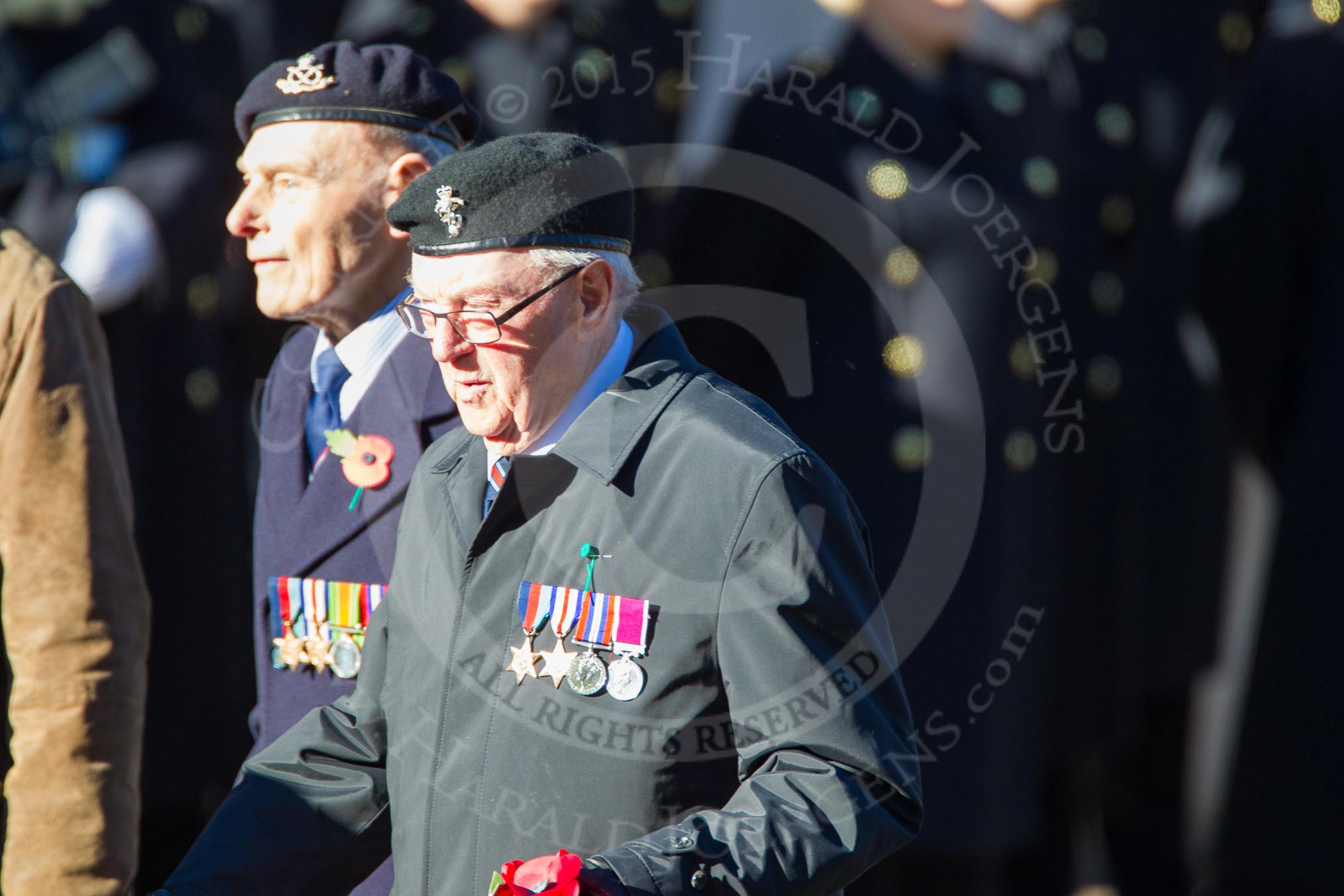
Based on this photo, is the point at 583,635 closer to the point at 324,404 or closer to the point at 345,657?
the point at 345,657

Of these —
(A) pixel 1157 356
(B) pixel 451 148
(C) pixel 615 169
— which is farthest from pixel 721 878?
(A) pixel 1157 356

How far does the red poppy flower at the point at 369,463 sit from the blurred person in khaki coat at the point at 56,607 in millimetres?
333

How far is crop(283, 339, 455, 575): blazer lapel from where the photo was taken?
227 cm

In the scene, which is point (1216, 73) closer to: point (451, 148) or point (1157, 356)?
point (1157, 356)

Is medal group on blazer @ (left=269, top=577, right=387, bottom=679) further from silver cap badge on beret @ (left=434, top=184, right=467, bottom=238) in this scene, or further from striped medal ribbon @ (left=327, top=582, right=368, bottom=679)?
silver cap badge on beret @ (left=434, top=184, right=467, bottom=238)

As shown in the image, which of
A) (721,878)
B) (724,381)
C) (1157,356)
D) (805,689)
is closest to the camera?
(721,878)

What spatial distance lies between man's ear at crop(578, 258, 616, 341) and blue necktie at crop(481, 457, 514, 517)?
0.18 meters

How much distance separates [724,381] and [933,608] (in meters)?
1.14

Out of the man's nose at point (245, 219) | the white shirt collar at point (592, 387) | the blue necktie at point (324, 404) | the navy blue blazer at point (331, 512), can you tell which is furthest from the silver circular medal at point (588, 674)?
the man's nose at point (245, 219)

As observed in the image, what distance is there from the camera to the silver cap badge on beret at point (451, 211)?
5.74 feet

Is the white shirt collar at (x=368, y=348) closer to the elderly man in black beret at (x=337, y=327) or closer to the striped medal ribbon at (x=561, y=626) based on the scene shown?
the elderly man in black beret at (x=337, y=327)

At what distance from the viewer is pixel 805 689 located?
1.50 metres

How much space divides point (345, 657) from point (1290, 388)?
1894 mm

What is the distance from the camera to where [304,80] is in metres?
2.35
